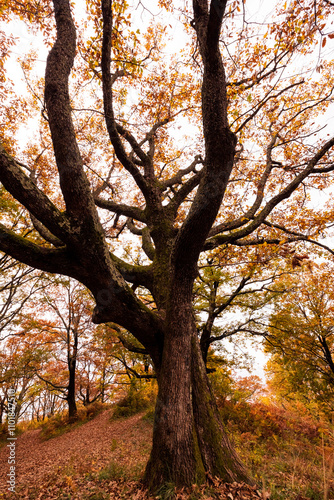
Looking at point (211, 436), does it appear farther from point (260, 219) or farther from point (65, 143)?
point (65, 143)

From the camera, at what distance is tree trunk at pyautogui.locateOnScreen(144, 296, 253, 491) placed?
290 cm

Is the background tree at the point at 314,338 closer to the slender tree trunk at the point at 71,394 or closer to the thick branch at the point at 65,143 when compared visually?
the thick branch at the point at 65,143

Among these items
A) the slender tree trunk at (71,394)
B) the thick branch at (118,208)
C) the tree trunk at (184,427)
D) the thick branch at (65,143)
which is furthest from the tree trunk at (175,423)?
the slender tree trunk at (71,394)

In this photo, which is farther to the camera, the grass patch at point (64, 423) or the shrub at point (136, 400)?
the shrub at point (136, 400)

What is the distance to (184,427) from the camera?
3.06m

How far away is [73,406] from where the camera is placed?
14500mm

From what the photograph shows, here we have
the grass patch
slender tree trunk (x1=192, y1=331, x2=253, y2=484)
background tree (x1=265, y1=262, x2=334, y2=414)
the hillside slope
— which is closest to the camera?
slender tree trunk (x1=192, y1=331, x2=253, y2=484)

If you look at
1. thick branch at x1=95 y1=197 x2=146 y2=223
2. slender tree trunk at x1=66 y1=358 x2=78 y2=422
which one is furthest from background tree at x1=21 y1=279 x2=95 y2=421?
thick branch at x1=95 y1=197 x2=146 y2=223

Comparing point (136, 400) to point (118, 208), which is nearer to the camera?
point (118, 208)

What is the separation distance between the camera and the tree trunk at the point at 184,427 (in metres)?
2.90

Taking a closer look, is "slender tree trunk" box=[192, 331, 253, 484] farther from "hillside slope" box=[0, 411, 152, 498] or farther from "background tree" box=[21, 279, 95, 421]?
"background tree" box=[21, 279, 95, 421]

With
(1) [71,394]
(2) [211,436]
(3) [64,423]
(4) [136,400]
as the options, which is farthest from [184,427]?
(1) [71,394]

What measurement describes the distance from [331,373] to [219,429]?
10782mm

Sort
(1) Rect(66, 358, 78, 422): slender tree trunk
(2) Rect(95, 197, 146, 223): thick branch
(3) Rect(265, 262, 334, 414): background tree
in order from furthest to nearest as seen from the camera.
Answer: (1) Rect(66, 358, 78, 422): slender tree trunk < (3) Rect(265, 262, 334, 414): background tree < (2) Rect(95, 197, 146, 223): thick branch
